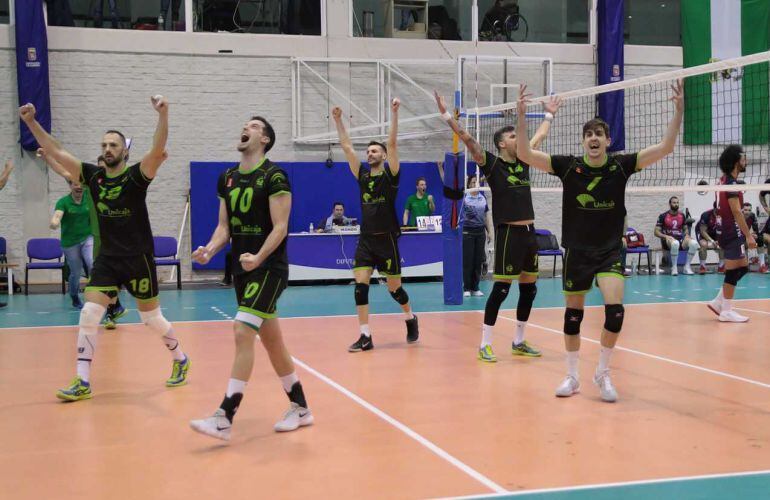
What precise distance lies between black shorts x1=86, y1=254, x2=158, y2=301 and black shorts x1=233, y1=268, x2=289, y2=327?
1661 mm

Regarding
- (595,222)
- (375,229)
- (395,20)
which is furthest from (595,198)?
(395,20)

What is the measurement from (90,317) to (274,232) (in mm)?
2108

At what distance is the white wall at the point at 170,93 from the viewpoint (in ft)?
54.2

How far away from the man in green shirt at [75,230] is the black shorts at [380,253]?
4.81 metres

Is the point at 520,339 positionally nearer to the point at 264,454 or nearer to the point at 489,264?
the point at 264,454

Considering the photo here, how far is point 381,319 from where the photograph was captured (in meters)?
10.7

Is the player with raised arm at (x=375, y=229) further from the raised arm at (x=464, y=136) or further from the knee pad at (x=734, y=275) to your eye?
the knee pad at (x=734, y=275)

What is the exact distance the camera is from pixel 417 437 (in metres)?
5.04

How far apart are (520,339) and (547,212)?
11.8 m

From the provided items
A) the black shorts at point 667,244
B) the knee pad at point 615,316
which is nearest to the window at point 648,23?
the black shorts at point 667,244

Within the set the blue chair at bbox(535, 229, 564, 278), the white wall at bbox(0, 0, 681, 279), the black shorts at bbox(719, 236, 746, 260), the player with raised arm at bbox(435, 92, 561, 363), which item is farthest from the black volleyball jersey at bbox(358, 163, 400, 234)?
the white wall at bbox(0, 0, 681, 279)

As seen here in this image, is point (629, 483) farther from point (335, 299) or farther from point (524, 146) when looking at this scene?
point (335, 299)

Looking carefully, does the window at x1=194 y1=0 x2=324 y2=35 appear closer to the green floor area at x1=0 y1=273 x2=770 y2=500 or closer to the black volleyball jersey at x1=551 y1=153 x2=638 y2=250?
the green floor area at x1=0 y1=273 x2=770 y2=500

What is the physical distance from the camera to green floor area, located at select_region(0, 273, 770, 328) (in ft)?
37.8
